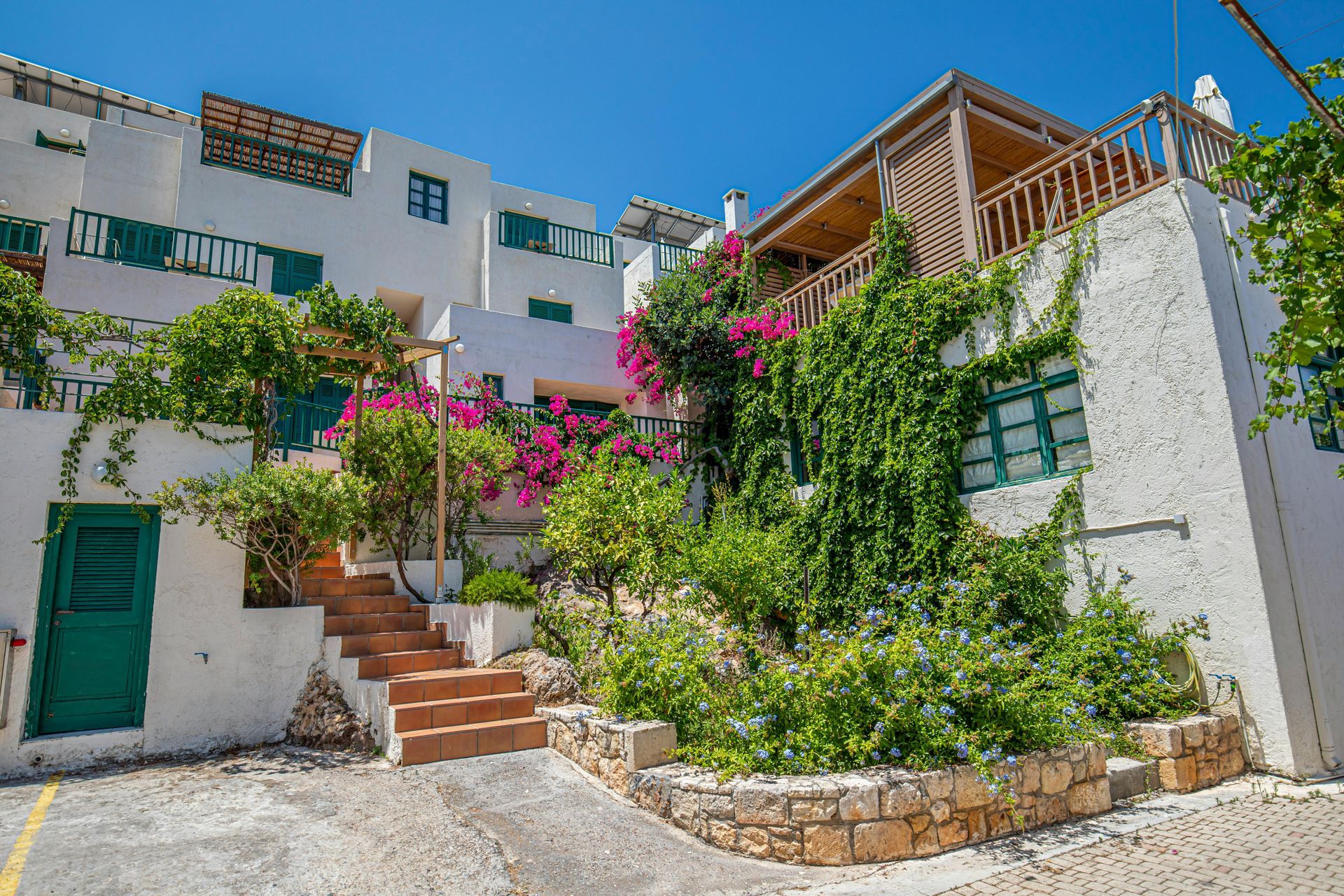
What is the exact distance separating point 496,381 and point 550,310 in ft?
13.3

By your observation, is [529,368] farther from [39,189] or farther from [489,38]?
[39,189]

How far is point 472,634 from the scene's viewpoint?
8.25m

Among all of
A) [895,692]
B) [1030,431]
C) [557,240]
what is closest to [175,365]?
[895,692]

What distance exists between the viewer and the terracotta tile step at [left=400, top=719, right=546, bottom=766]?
6.40 meters

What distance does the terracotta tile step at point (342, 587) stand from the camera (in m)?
8.44

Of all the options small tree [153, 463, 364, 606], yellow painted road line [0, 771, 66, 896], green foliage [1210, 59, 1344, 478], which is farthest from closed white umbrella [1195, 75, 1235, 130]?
yellow painted road line [0, 771, 66, 896]

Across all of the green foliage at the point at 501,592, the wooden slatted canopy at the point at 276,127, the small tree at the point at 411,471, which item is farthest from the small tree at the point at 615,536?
the wooden slatted canopy at the point at 276,127

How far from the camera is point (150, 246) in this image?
516 inches

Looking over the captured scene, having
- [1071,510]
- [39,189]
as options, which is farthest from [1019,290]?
[39,189]

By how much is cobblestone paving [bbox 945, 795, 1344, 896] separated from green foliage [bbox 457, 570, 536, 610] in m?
5.41

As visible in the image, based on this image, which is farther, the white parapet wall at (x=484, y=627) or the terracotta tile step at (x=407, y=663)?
the white parapet wall at (x=484, y=627)

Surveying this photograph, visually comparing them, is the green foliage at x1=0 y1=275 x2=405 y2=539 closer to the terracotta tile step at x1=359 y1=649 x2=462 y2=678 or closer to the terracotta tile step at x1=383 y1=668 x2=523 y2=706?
the terracotta tile step at x1=359 y1=649 x2=462 y2=678

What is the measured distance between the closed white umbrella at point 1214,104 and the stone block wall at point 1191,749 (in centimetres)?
767

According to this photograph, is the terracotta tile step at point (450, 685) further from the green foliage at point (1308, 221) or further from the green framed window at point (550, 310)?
the green framed window at point (550, 310)
